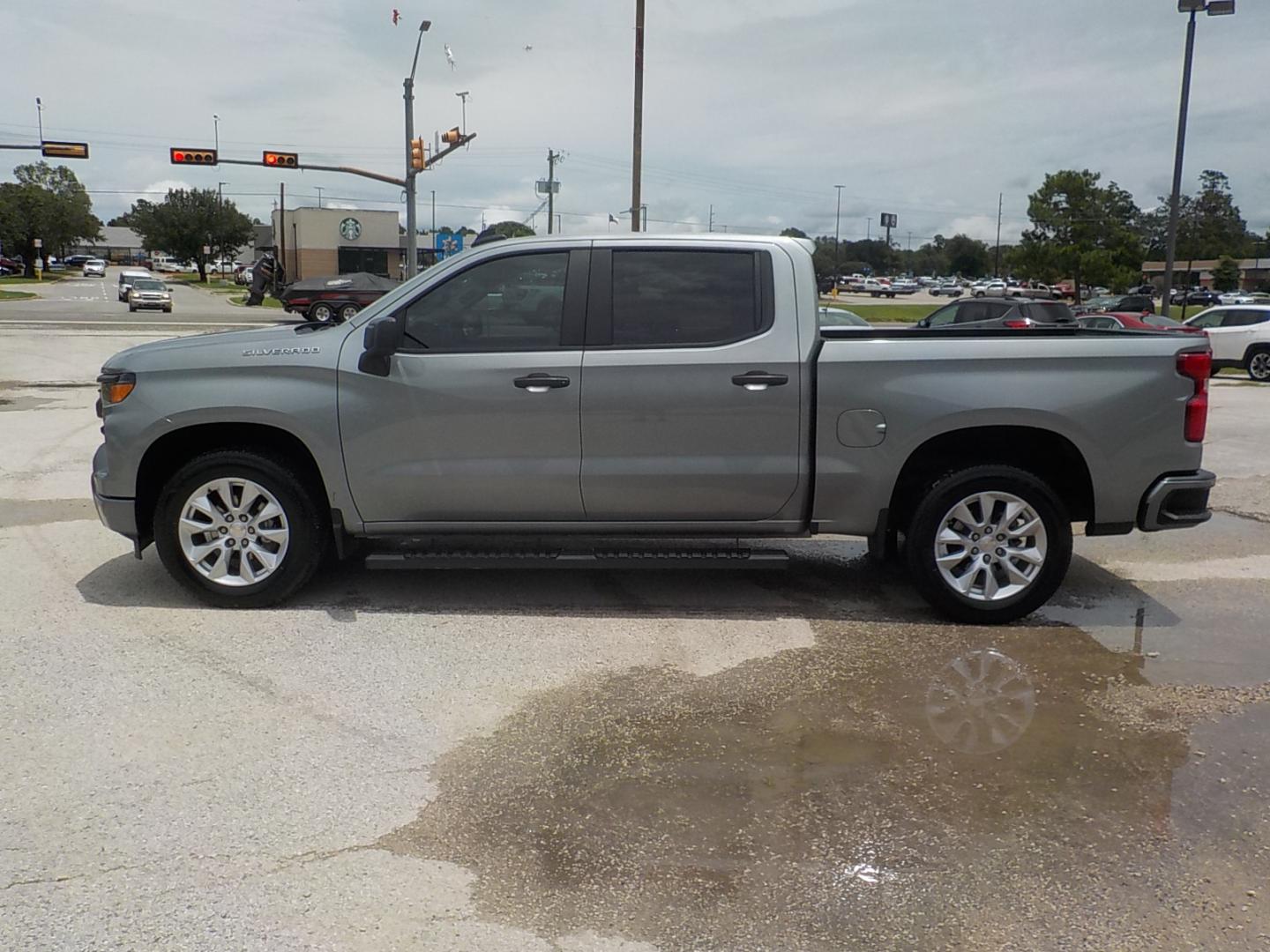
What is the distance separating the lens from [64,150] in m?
35.1

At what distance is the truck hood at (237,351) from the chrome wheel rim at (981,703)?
3375 mm

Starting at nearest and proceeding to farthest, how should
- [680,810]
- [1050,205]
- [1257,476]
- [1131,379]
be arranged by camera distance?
[680,810]
[1131,379]
[1257,476]
[1050,205]

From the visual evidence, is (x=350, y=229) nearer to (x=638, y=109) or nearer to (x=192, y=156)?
(x=192, y=156)

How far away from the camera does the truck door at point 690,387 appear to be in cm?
567

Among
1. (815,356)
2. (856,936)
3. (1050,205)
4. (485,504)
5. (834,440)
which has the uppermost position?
(1050,205)

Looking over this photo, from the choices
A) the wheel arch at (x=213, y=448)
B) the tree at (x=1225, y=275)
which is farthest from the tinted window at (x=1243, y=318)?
the tree at (x=1225, y=275)

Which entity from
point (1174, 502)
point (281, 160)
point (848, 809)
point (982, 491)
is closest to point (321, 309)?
point (281, 160)

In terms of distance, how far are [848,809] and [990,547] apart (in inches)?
91.7

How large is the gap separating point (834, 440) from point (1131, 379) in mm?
1494

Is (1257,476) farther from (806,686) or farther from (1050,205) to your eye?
(1050,205)

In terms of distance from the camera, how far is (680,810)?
3.83 m

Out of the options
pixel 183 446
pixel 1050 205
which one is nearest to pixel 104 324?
pixel 183 446

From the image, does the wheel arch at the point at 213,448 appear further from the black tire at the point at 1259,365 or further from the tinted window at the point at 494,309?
the black tire at the point at 1259,365

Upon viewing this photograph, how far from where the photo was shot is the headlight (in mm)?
5805
